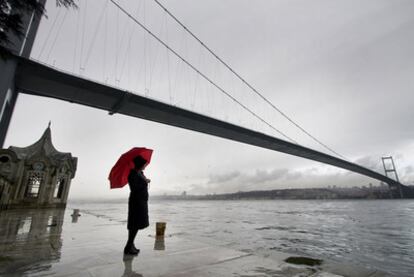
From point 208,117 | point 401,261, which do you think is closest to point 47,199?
point 208,117

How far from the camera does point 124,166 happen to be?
12.9ft

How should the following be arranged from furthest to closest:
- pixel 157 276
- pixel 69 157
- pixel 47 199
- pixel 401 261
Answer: pixel 69 157, pixel 47 199, pixel 401 261, pixel 157 276

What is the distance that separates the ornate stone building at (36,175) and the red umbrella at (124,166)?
57.1ft

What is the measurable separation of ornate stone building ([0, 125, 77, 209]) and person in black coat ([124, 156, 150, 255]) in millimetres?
17718

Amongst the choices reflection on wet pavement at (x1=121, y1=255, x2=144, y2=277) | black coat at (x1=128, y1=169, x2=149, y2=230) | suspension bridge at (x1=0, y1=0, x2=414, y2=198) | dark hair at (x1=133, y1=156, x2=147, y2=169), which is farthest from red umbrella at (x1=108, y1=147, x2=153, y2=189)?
suspension bridge at (x1=0, y1=0, x2=414, y2=198)

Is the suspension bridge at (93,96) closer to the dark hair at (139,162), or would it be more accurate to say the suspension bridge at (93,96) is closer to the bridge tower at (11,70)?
the bridge tower at (11,70)

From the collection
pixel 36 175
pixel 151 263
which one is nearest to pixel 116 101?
pixel 36 175

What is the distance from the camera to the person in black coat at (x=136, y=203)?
3646 mm

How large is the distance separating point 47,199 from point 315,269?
2295 centimetres

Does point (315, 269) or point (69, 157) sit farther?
point (69, 157)

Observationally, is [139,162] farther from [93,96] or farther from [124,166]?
[93,96]

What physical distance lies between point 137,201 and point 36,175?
20.9m

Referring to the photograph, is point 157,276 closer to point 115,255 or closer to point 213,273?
point 213,273

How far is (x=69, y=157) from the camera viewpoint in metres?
22.3
